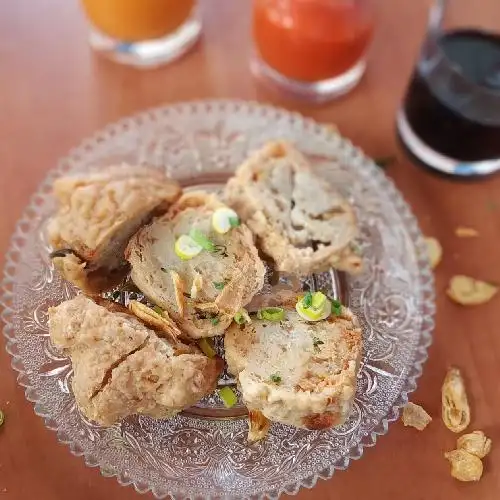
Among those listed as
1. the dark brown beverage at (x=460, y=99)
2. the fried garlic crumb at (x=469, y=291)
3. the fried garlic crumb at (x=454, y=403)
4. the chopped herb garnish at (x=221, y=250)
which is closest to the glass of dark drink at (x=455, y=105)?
the dark brown beverage at (x=460, y=99)

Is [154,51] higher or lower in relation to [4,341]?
higher

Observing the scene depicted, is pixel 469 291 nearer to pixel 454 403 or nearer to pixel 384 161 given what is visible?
pixel 454 403

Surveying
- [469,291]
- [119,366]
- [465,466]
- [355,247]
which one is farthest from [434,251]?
[119,366]

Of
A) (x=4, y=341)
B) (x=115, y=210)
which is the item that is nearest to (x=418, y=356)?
(x=115, y=210)

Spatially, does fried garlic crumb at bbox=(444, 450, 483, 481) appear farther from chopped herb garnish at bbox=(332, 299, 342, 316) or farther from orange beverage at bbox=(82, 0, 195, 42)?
orange beverage at bbox=(82, 0, 195, 42)

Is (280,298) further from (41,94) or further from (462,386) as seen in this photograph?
(41,94)

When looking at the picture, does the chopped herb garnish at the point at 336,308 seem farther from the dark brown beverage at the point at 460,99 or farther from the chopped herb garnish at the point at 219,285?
the dark brown beverage at the point at 460,99
